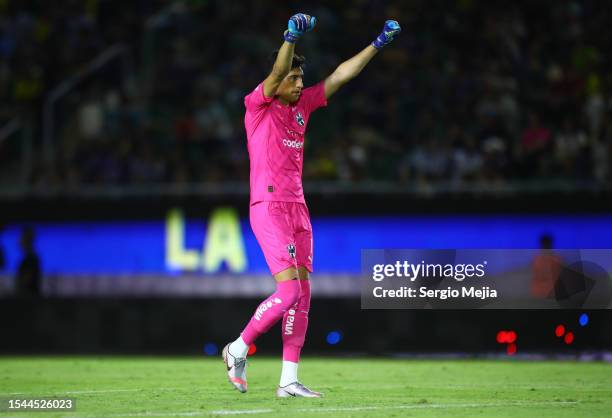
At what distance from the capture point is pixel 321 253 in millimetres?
19734

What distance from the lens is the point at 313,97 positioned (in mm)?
10016

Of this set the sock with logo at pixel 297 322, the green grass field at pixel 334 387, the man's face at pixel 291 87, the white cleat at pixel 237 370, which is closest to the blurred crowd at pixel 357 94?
the green grass field at pixel 334 387

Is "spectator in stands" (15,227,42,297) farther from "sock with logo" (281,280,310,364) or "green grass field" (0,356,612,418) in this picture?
"sock with logo" (281,280,310,364)

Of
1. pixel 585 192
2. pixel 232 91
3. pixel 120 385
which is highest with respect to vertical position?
pixel 232 91

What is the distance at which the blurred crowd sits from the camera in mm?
18453

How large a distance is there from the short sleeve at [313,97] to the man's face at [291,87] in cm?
29

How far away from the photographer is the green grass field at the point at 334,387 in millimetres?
8594

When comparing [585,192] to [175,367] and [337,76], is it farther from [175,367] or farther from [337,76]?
[337,76]

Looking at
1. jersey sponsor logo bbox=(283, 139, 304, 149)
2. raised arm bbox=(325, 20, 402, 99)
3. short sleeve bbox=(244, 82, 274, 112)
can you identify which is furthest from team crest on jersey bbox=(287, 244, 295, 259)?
raised arm bbox=(325, 20, 402, 99)

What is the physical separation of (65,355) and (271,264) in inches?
318

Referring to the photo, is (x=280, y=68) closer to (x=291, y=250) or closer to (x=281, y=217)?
(x=281, y=217)

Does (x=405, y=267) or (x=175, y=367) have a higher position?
(x=405, y=267)

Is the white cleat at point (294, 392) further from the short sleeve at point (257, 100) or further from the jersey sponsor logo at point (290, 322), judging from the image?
the short sleeve at point (257, 100)

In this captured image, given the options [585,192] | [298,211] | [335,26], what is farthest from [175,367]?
[335,26]
